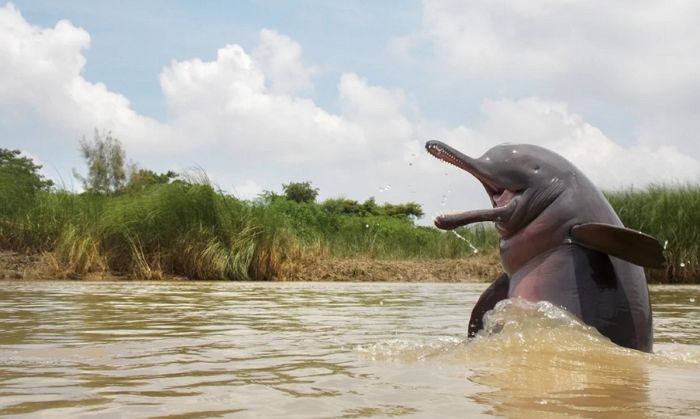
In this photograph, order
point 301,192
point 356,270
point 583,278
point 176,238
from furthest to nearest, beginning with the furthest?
point 301,192 < point 356,270 < point 176,238 < point 583,278

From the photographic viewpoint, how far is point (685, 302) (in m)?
8.72

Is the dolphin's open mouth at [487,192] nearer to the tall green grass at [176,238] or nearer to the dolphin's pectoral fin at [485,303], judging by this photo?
the dolphin's pectoral fin at [485,303]

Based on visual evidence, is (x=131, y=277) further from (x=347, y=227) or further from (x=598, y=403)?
(x=598, y=403)

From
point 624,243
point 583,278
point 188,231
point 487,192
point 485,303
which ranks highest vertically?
point 188,231

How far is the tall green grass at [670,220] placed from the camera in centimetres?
1380


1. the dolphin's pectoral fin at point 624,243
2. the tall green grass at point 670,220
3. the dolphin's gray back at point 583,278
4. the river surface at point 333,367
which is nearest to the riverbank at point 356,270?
the tall green grass at point 670,220

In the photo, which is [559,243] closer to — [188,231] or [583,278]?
[583,278]

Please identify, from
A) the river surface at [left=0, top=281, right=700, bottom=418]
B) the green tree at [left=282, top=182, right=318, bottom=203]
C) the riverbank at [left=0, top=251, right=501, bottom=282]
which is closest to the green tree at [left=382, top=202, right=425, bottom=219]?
the green tree at [left=282, top=182, right=318, bottom=203]

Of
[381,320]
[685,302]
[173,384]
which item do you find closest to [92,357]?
[173,384]

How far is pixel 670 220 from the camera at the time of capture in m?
14.4

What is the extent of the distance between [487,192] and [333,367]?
169 cm

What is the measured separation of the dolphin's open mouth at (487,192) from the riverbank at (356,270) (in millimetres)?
10210

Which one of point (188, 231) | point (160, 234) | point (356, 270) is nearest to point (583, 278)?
point (188, 231)

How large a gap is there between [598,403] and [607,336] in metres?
1.54
